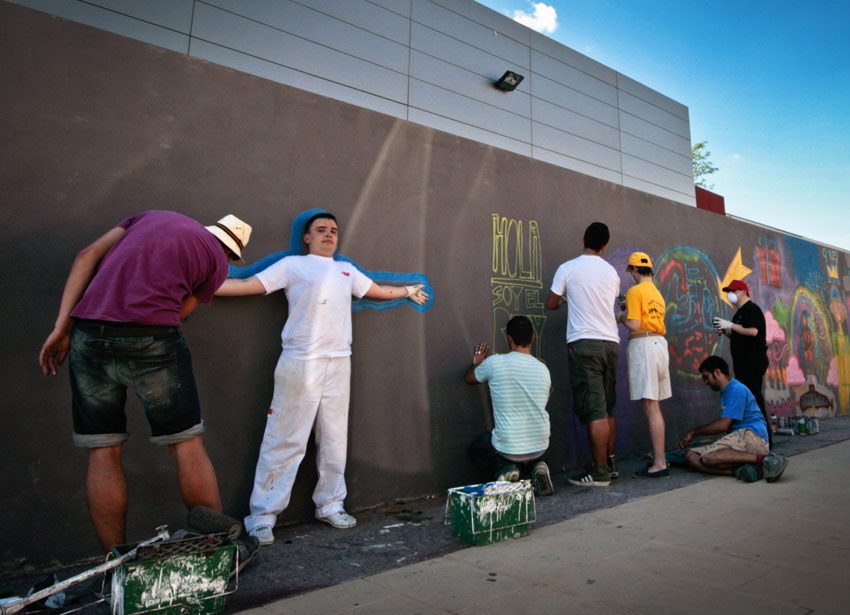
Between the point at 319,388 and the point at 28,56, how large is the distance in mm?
2187

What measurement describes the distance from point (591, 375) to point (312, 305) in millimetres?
2241

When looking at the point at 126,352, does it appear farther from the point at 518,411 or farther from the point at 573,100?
the point at 573,100

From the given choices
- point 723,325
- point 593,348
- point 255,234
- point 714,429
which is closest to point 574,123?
point 723,325

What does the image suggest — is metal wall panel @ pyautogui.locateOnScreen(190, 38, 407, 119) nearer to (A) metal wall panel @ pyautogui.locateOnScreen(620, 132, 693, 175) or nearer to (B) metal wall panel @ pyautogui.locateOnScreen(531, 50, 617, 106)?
(B) metal wall panel @ pyautogui.locateOnScreen(531, 50, 617, 106)

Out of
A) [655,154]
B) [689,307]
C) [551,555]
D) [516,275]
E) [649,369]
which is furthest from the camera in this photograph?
[655,154]

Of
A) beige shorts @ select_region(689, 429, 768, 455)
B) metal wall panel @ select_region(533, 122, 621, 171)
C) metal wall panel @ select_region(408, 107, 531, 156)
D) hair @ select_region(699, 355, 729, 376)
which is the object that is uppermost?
metal wall panel @ select_region(533, 122, 621, 171)

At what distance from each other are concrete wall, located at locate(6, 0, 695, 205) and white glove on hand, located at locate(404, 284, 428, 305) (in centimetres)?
550

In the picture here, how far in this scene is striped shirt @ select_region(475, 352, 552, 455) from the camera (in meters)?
3.47

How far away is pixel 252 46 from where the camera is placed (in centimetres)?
752

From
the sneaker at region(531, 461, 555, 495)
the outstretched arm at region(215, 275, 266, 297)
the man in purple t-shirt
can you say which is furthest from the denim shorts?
the sneaker at region(531, 461, 555, 495)

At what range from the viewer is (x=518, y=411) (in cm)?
349

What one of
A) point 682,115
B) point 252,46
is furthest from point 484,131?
point 682,115

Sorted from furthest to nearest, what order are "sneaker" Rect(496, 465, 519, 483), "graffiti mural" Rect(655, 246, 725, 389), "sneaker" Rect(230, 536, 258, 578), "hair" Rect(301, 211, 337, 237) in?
"graffiti mural" Rect(655, 246, 725, 389)
"sneaker" Rect(496, 465, 519, 483)
"hair" Rect(301, 211, 337, 237)
"sneaker" Rect(230, 536, 258, 578)

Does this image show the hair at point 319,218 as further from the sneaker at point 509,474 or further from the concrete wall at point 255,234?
the sneaker at point 509,474
